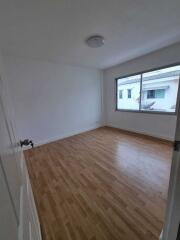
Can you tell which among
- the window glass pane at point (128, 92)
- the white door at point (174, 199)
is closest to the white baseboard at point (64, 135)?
the window glass pane at point (128, 92)

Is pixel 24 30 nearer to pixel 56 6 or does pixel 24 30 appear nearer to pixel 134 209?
pixel 56 6

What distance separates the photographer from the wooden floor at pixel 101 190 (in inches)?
46.3

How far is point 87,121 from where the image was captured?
4.49 metres

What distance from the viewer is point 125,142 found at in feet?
10.6

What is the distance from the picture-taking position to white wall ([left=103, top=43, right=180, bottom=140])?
2889mm

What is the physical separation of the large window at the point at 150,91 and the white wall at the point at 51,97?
1.03 metres

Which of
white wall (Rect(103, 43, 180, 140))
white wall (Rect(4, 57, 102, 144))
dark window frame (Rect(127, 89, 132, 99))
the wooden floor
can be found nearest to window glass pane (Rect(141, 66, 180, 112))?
white wall (Rect(103, 43, 180, 140))

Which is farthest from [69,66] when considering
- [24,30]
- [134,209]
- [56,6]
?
[134,209]

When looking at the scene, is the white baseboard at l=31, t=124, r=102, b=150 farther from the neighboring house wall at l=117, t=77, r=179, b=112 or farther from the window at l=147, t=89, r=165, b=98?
the window at l=147, t=89, r=165, b=98

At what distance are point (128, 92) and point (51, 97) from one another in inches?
103

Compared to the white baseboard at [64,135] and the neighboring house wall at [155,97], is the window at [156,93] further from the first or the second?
the white baseboard at [64,135]

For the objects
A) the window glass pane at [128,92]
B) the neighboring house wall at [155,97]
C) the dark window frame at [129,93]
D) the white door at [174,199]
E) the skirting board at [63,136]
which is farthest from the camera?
the dark window frame at [129,93]

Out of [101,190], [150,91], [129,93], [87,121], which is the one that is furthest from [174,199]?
[87,121]

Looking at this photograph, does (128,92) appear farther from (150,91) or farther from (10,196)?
(10,196)
